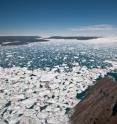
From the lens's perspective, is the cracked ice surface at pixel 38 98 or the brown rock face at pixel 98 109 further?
the cracked ice surface at pixel 38 98

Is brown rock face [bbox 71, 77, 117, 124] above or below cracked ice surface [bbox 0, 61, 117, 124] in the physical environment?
above

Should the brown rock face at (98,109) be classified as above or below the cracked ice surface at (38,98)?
above

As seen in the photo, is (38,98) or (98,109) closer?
(98,109)

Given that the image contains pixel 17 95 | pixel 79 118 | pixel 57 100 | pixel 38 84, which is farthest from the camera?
pixel 38 84

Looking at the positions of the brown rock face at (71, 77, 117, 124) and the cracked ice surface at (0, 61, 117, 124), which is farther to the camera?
the cracked ice surface at (0, 61, 117, 124)

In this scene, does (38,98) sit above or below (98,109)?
below

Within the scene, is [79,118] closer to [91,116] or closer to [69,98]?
[91,116]

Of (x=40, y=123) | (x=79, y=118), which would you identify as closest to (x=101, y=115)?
(x=79, y=118)

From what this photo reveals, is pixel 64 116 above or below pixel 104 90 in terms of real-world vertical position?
below
